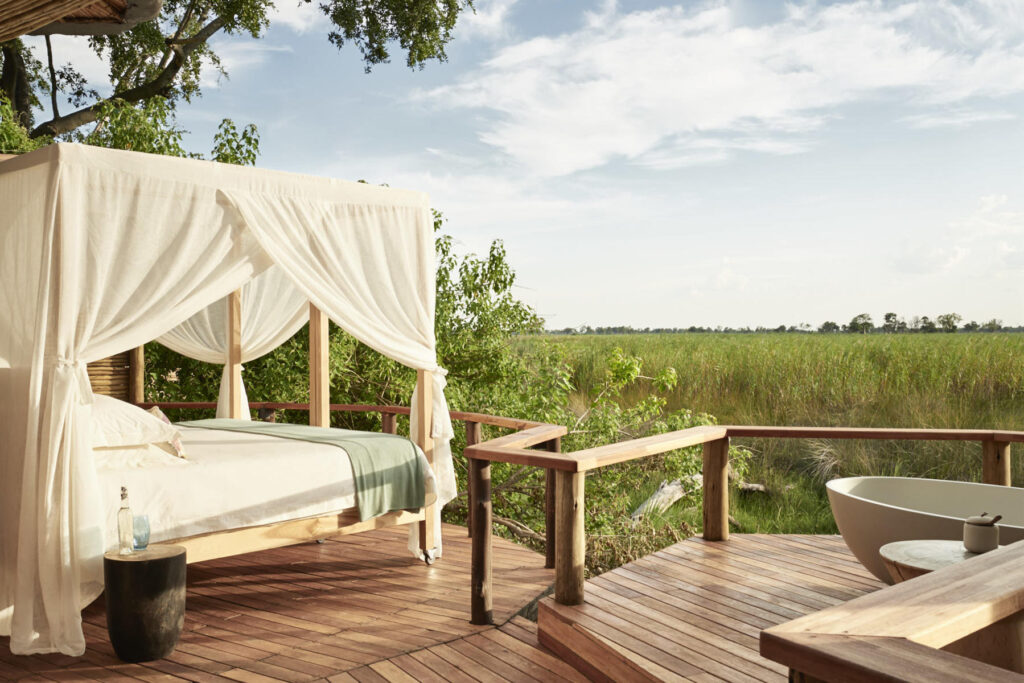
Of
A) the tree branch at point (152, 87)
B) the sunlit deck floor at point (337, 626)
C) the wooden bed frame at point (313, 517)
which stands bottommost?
the sunlit deck floor at point (337, 626)

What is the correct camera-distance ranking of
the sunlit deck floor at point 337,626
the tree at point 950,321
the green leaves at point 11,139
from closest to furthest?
the sunlit deck floor at point 337,626, the green leaves at point 11,139, the tree at point 950,321

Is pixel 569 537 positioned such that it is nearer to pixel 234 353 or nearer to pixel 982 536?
pixel 982 536

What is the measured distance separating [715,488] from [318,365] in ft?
7.80

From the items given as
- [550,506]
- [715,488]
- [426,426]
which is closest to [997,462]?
[715,488]

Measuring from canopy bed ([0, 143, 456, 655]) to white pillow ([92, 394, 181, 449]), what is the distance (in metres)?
0.03

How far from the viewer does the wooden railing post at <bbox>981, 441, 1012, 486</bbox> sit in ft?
12.7

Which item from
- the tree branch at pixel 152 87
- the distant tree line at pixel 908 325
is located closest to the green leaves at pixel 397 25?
the tree branch at pixel 152 87

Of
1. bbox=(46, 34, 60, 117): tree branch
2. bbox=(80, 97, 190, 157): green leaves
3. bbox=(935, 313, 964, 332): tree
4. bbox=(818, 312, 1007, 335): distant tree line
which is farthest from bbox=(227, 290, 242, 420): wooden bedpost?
bbox=(935, 313, 964, 332): tree

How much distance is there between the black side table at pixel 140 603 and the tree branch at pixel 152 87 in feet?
31.2

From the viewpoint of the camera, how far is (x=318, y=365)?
15.9ft

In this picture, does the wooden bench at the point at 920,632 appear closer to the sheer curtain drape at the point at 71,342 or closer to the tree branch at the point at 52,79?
the sheer curtain drape at the point at 71,342

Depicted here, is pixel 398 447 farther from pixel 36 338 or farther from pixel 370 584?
pixel 36 338

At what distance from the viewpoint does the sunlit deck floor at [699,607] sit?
264 cm

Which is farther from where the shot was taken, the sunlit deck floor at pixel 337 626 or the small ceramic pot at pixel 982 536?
the sunlit deck floor at pixel 337 626
